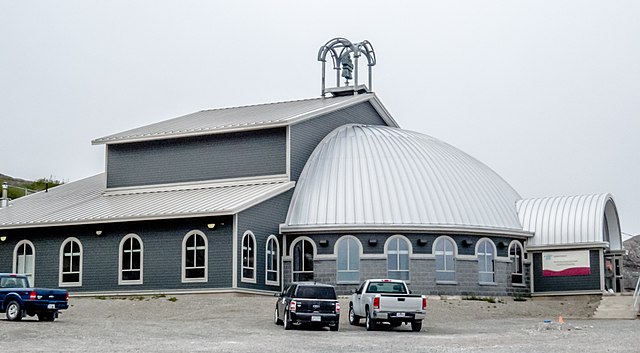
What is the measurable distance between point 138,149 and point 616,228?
23.9 m

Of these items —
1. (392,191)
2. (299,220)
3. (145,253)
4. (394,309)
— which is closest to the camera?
(394,309)

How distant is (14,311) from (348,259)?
16045 millimetres

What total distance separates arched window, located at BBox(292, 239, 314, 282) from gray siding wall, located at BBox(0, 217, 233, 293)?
413 cm

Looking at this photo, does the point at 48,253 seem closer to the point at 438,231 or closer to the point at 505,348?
the point at 438,231

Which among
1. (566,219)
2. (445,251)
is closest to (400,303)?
(445,251)

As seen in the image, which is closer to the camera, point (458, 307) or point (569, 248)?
point (458, 307)

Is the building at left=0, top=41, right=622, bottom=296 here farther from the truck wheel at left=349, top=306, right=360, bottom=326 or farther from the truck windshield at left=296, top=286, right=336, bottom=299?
the truck windshield at left=296, top=286, right=336, bottom=299

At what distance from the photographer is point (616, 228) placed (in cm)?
4925

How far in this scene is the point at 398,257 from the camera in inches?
1684

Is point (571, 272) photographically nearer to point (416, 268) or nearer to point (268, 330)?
point (416, 268)

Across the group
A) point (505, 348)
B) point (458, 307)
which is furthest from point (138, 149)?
point (505, 348)

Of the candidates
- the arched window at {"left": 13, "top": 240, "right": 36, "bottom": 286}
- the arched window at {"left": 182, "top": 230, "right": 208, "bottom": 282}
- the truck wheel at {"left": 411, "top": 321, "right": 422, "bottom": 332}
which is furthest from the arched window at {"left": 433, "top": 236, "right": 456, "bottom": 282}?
the arched window at {"left": 13, "top": 240, "right": 36, "bottom": 286}

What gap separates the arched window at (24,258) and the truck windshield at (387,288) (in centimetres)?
1918

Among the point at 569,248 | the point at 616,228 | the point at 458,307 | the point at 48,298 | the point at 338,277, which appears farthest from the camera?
the point at 616,228
